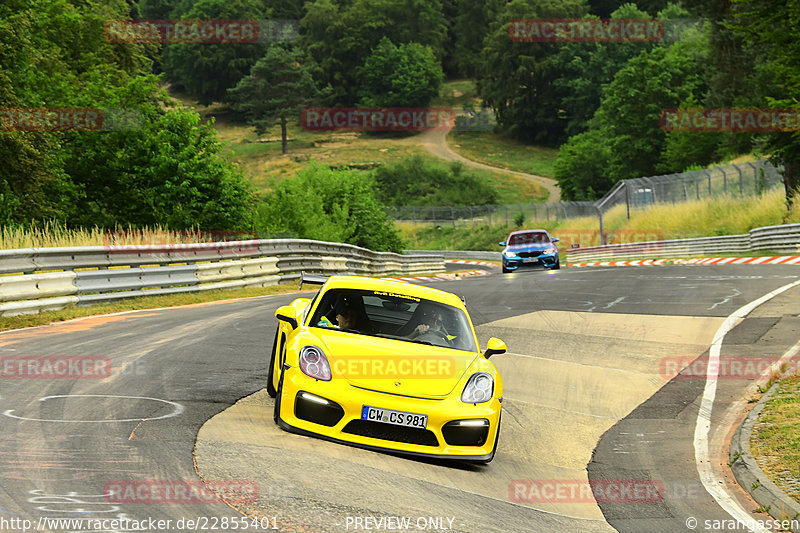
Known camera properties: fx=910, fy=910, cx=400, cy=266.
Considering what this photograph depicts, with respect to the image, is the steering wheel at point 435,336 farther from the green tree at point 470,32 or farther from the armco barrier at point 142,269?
the green tree at point 470,32

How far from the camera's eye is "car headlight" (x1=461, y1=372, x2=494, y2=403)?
303 inches

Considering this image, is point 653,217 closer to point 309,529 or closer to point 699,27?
point 309,529

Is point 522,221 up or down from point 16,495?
down

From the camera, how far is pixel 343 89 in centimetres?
15538

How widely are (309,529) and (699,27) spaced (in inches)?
4439

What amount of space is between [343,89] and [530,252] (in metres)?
126

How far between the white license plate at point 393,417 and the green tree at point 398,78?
144 m

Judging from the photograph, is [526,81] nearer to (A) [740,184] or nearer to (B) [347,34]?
(B) [347,34]

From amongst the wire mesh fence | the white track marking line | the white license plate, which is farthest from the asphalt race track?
the wire mesh fence

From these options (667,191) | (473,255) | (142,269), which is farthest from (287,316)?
(473,255)

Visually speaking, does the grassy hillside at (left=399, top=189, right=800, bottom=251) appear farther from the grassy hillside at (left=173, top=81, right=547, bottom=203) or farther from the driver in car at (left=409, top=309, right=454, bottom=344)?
the grassy hillside at (left=173, top=81, right=547, bottom=203)

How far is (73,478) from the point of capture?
5.69 m

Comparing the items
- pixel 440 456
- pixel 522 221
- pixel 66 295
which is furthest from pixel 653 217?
pixel 440 456

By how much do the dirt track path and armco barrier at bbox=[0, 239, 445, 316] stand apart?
85707 mm
